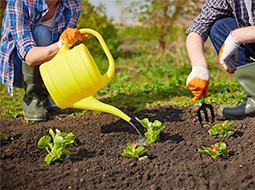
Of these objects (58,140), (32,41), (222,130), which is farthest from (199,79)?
(32,41)

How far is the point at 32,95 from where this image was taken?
6.77 ft

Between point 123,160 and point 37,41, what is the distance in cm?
118


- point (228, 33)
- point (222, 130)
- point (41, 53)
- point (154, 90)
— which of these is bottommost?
point (154, 90)

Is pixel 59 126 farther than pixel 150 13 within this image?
No

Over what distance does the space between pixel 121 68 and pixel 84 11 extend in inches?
43.9

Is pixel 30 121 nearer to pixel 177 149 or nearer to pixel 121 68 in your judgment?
pixel 177 149

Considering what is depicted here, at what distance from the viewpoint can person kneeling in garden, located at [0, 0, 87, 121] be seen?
170 cm

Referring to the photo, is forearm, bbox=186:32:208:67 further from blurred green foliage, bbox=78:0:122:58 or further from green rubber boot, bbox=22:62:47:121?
blurred green foliage, bbox=78:0:122:58

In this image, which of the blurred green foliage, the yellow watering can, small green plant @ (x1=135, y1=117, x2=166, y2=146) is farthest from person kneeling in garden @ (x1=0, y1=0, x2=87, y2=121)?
the blurred green foliage

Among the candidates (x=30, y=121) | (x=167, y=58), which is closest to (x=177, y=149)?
(x=30, y=121)

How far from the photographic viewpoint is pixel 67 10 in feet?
6.84

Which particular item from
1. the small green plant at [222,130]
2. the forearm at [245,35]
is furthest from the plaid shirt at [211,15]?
the small green plant at [222,130]

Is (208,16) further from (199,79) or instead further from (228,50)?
(199,79)

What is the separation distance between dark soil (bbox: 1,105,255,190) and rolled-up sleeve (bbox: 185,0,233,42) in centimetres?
67
